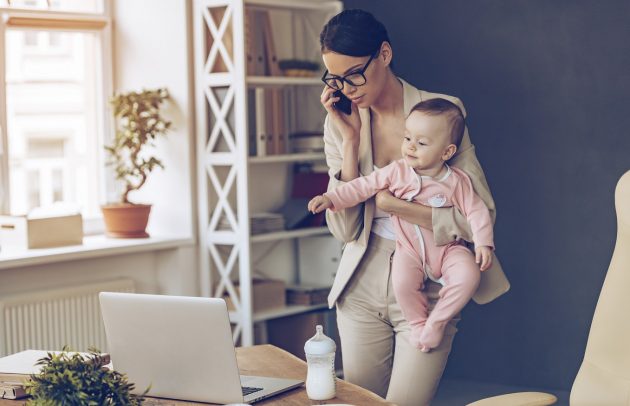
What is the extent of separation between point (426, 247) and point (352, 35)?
63 cm

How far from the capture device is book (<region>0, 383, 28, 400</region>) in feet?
7.55

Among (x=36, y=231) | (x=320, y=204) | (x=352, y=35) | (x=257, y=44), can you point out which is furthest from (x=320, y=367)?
(x=257, y=44)

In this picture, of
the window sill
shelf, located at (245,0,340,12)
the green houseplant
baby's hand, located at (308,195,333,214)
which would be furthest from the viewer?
shelf, located at (245,0,340,12)

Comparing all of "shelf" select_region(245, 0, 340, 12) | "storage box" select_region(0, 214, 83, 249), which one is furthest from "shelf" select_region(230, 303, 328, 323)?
"shelf" select_region(245, 0, 340, 12)

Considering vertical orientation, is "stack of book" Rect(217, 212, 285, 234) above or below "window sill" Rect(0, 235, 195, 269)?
above

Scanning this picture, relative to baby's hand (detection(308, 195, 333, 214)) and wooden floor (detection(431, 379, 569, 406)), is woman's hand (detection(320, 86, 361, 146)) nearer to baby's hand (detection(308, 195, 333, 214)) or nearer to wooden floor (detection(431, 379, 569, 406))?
baby's hand (detection(308, 195, 333, 214))

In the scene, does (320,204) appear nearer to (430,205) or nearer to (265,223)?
(430,205)

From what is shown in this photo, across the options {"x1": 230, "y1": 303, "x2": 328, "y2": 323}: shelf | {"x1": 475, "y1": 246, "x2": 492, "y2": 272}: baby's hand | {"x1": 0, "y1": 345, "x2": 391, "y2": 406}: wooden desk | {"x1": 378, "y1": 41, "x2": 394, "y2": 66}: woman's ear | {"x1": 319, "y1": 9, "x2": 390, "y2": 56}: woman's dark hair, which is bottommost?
{"x1": 230, "y1": 303, "x2": 328, "y2": 323}: shelf

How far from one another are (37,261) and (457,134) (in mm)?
2194

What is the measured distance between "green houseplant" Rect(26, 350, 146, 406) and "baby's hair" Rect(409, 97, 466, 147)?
1117mm

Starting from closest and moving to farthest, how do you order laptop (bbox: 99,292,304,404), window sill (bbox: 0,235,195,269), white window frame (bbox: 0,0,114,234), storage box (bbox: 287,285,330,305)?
laptop (bbox: 99,292,304,404) → window sill (bbox: 0,235,195,269) → white window frame (bbox: 0,0,114,234) → storage box (bbox: 287,285,330,305)

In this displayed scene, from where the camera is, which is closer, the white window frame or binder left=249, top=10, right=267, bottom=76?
the white window frame

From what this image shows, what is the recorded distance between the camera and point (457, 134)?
2629 mm

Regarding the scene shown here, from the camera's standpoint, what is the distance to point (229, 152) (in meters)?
4.53
